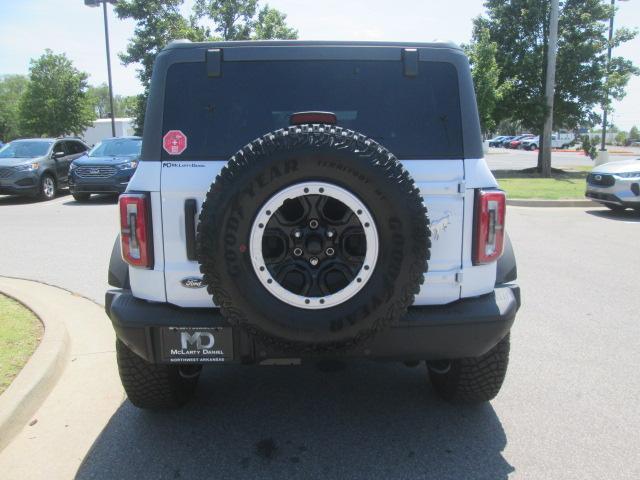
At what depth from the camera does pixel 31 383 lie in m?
3.52

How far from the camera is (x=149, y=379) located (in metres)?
3.20

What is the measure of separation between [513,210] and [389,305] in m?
10.9

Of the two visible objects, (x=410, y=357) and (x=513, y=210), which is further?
(x=513, y=210)

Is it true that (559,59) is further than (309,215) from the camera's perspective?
Yes

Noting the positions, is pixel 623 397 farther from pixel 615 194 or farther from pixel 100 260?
pixel 615 194

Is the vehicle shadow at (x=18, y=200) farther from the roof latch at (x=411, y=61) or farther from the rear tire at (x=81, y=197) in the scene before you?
the roof latch at (x=411, y=61)

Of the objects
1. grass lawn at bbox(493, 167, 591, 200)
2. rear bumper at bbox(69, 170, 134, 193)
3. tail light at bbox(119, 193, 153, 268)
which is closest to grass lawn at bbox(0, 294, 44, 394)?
tail light at bbox(119, 193, 153, 268)

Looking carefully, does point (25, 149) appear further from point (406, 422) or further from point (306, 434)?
point (406, 422)

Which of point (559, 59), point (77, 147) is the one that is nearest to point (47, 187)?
point (77, 147)

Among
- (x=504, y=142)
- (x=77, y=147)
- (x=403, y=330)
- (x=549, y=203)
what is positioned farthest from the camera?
(x=504, y=142)

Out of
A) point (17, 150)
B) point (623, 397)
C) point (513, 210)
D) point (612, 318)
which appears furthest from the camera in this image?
point (17, 150)

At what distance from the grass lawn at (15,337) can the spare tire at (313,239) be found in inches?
79.1

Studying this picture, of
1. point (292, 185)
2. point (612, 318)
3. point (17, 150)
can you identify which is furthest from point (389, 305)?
point (17, 150)

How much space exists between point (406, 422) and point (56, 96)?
1425 inches
